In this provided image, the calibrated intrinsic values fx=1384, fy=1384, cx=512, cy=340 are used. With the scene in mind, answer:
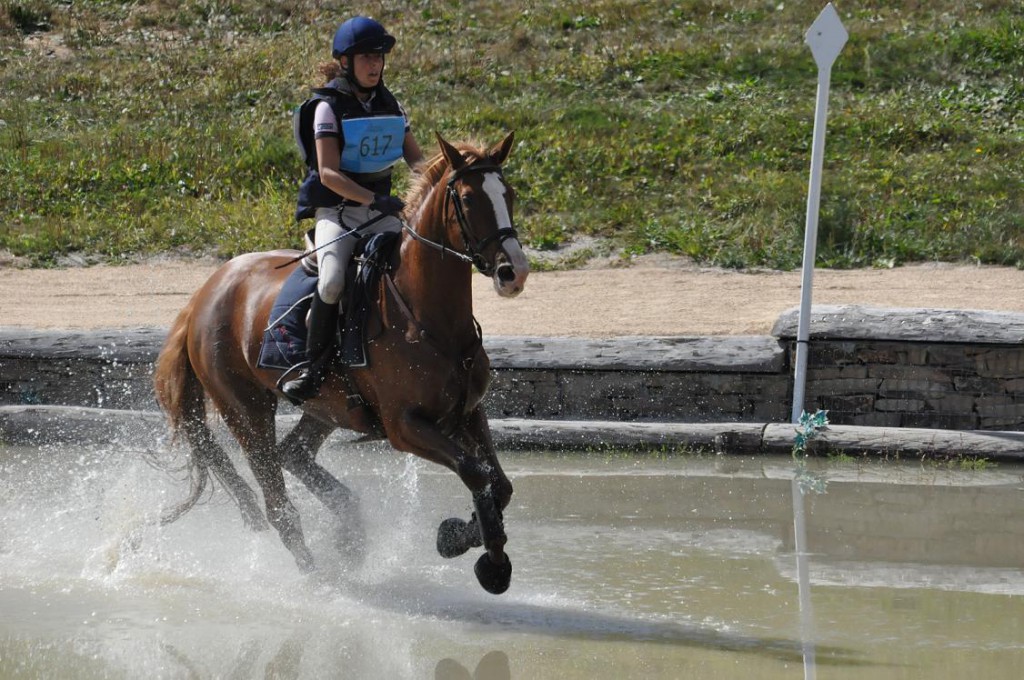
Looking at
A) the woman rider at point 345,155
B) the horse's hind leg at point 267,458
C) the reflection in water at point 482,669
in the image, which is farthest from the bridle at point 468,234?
the horse's hind leg at point 267,458

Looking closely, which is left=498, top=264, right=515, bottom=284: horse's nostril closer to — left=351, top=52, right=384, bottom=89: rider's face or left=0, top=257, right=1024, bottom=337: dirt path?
left=351, top=52, right=384, bottom=89: rider's face

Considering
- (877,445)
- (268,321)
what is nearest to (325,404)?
(268,321)

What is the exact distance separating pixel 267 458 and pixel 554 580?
1675mm

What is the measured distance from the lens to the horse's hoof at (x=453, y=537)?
6035 mm

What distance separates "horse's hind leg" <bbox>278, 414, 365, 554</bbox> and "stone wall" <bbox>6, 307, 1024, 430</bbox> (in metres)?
2.47

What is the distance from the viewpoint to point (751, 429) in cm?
889

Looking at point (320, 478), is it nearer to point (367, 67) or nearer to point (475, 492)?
point (475, 492)

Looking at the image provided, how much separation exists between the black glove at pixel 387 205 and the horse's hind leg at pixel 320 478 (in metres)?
1.22

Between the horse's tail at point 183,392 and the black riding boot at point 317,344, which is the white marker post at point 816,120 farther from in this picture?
the horse's tail at point 183,392

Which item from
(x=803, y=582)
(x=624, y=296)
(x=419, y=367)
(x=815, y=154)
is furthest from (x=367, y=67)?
(x=624, y=296)

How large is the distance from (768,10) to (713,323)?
10890 mm

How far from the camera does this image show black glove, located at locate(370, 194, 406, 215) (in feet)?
20.6

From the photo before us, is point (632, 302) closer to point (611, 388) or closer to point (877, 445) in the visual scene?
point (611, 388)

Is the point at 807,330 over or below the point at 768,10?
below
